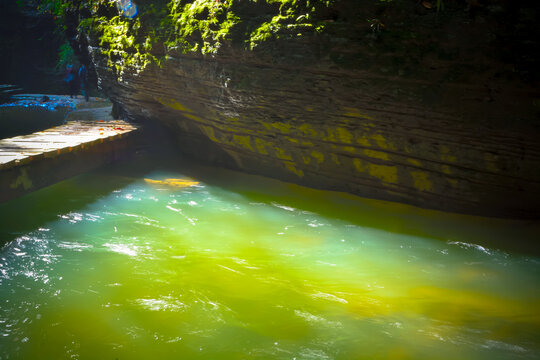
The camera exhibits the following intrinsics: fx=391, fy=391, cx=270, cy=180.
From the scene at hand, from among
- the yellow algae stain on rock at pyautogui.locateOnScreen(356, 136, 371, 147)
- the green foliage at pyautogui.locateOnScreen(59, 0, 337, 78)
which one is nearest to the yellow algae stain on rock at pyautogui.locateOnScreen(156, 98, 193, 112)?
the green foliage at pyautogui.locateOnScreen(59, 0, 337, 78)

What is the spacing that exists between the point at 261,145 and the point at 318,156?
1.10 m

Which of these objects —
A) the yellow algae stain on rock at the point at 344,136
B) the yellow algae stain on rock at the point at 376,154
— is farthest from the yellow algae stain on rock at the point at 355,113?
the yellow algae stain on rock at the point at 376,154

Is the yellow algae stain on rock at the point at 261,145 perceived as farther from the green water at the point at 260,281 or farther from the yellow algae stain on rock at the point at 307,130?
the green water at the point at 260,281

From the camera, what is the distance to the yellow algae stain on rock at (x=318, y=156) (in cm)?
592

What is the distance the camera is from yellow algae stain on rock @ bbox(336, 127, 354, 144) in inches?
215

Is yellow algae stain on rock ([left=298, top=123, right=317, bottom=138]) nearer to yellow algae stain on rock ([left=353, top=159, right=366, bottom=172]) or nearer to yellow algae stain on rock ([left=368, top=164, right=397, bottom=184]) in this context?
yellow algae stain on rock ([left=353, top=159, right=366, bottom=172])

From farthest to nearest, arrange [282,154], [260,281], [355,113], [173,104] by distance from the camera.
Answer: [173,104] → [282,154] → [355,113] → [260,281]

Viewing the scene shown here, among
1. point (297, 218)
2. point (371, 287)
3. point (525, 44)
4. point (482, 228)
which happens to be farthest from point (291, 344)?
point (525, 44)

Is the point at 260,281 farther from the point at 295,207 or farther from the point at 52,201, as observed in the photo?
the point at 52,201

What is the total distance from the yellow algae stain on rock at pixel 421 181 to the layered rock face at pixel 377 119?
1cm

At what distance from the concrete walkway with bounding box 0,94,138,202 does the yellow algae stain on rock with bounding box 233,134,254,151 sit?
2503mm

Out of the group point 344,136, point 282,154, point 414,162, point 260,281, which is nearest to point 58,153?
point 282,154

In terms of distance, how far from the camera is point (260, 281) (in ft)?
12.2

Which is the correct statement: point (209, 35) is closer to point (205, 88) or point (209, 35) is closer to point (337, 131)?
point (205, 88)
